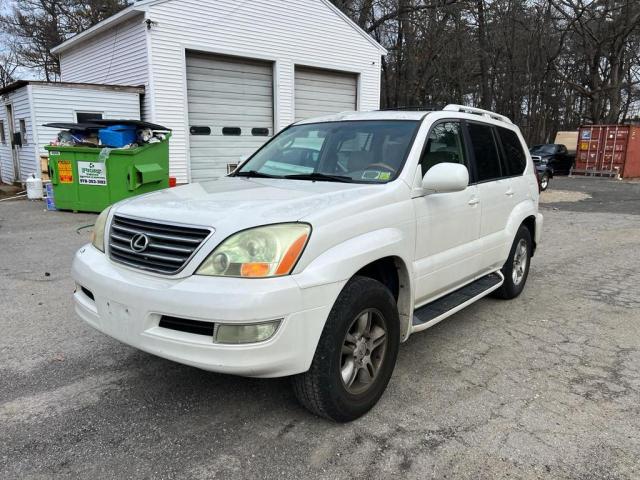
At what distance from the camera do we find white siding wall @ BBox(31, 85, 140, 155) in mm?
12398

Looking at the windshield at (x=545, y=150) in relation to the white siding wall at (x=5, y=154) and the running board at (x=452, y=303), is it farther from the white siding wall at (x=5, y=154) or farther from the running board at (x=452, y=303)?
the running board at (x=452, y=303)

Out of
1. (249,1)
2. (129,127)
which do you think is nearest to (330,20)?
(249,1)

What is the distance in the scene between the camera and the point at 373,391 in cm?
303

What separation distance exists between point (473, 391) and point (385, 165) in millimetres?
1616

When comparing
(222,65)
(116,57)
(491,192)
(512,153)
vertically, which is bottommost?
(491,192)

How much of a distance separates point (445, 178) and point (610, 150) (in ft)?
79.4

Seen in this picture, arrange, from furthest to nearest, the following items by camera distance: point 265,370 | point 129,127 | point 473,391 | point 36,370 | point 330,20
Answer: point 330,20, point 129,127, point 36,370, point 473,391, point 265,370

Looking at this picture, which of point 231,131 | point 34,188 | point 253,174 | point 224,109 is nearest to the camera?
point 253,174

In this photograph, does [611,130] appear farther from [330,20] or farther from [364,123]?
[364,123]

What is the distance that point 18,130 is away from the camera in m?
13.9

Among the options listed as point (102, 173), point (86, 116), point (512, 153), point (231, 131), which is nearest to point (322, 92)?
point (231, 131)

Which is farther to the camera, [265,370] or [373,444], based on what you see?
[373,444]

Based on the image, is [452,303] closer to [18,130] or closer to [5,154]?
A: [18,130]

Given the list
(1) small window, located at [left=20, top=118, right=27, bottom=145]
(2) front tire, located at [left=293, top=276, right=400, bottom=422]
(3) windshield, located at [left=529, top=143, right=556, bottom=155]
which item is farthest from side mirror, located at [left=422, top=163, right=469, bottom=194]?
(3) windshield, located at [left=529, top=143, right=556, bottom=155]
